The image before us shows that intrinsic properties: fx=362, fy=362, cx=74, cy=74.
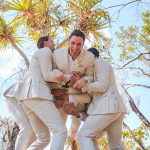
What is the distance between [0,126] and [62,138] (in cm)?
501

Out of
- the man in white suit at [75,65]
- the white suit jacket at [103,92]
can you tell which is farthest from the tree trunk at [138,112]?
the man in white suit at [75,65]

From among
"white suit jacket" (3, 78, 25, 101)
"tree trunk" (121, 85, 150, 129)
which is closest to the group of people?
"white suit jacket" (3, 78, 25, 101)

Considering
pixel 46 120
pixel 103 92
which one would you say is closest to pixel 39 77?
pixel 46 120

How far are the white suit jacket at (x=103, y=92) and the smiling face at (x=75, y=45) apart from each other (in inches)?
10.7

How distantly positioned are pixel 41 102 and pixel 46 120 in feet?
0.68

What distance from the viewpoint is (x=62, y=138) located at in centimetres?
377

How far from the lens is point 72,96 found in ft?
13.5

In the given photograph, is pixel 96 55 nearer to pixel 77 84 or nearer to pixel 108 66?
pixel 108 66

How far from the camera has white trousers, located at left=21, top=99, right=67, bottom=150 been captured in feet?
12.4

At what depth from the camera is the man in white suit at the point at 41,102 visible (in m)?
3.87

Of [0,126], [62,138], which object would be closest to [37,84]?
[62,138]

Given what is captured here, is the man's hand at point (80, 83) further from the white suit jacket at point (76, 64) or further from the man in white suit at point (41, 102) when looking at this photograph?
the man in white suit at point (41, 102)

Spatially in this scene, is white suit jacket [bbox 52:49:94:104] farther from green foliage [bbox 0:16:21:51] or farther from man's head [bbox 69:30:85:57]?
green foliage [bbox 0:16:21:51]

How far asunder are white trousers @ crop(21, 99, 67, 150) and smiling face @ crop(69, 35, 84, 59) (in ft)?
2.09
